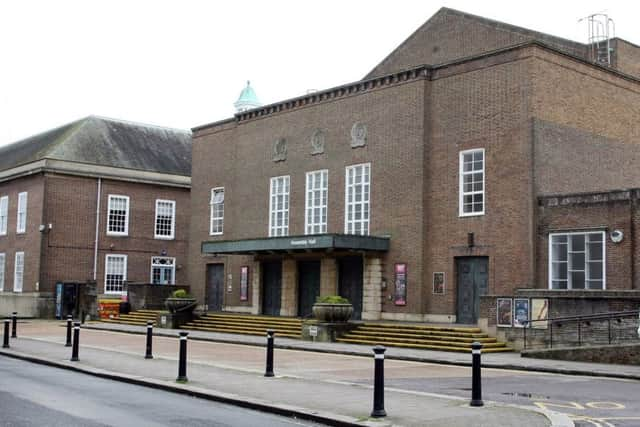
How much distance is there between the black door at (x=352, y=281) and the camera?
32.9 meters

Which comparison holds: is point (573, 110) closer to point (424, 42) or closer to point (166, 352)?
point (424, 42)

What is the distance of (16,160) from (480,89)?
33871mm

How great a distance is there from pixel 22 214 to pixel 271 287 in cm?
1906

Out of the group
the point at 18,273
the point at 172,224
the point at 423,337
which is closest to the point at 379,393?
the point at 423,337

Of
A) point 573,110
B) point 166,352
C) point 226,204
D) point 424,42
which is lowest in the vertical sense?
point 166,352

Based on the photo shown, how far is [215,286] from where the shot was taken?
41.5 meters

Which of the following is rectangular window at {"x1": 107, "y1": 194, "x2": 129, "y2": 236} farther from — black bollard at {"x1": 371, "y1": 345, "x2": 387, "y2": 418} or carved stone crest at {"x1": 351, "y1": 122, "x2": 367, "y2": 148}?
black bollard at {"x1": 371, "y1": 345, "x2": 387, "y2": 418}

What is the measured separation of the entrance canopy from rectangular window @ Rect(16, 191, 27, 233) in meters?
16.9

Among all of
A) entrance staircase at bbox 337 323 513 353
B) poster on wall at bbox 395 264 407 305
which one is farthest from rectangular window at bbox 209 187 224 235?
entrance staircase at bbox 337 323 513 353

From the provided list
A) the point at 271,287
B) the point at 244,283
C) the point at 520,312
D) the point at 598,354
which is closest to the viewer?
the point at 598,354

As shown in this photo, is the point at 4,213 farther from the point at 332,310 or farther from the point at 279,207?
the point at 332,310

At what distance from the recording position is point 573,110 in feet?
96.0

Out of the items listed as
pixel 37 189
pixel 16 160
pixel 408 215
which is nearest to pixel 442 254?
pixel 408 215

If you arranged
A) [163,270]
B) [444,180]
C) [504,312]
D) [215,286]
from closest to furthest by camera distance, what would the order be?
[504,312] → [444,180] → [215,286] → [163,270]
